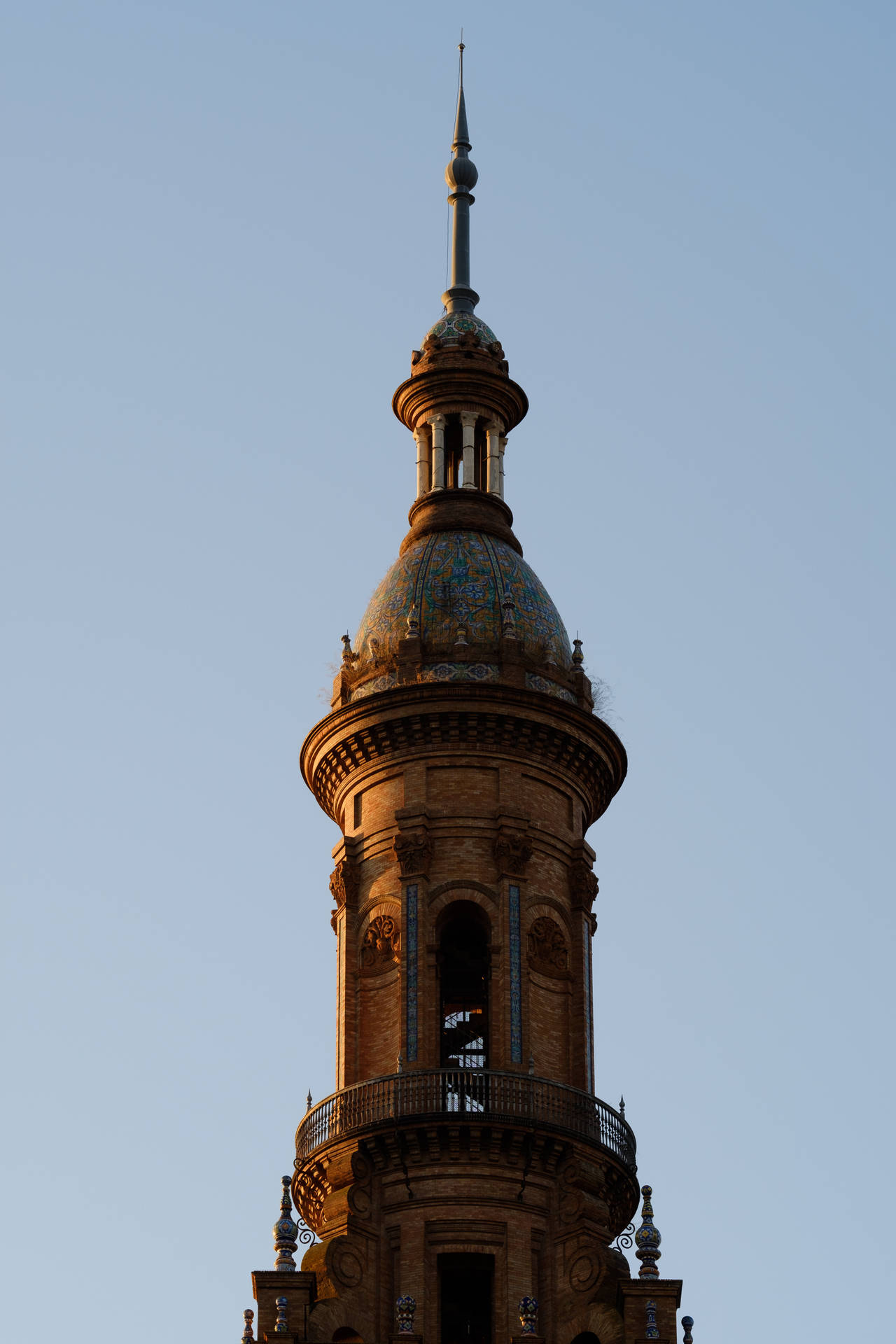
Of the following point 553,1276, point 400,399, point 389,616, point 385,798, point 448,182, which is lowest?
point 553,1276

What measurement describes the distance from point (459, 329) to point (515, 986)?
54.3 ft

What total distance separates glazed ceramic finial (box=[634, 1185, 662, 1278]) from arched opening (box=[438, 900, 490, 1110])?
17.3 feet

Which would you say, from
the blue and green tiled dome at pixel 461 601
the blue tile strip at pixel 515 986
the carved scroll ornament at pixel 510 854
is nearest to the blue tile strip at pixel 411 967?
the carved scroll ornament at pixel 510 854

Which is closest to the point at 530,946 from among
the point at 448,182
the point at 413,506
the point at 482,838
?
the point at 482,838

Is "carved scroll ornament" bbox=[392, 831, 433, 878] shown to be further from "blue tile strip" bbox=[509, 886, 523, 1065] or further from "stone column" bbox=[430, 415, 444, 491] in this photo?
"stone column" bbox=[430, 415, 444, 491]

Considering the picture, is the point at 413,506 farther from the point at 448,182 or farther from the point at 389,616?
the point at 448,182

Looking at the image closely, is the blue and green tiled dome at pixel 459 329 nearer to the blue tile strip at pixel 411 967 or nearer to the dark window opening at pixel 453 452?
the dark window opening at pixel 453 452

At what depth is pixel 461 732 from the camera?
197ft

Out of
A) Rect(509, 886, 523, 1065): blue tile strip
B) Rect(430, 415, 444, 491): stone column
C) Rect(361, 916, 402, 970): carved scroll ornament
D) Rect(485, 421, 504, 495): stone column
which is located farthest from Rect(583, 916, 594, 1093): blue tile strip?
Rect(430, 415, 444, 491): stone column

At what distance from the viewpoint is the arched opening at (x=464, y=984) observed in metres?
59.1

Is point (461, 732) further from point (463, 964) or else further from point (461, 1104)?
point (461, 1104)

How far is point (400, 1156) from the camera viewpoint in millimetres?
56094

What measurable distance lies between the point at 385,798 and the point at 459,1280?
9.86 metres

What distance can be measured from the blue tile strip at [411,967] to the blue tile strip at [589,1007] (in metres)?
3.52
